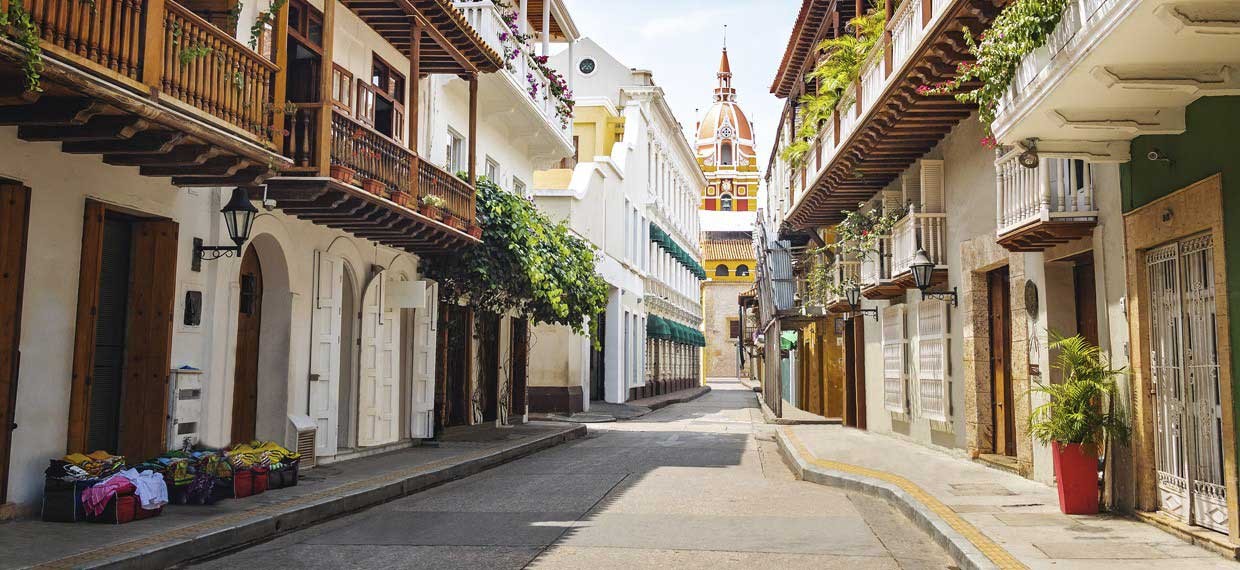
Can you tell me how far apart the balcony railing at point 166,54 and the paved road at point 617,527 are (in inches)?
150

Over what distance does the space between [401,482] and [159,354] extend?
3.13 metres

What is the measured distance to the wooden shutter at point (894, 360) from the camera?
746 inches

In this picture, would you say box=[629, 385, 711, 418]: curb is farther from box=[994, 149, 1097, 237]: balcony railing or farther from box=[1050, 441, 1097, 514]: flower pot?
box=[1050, 441, 1097, 514]: flower pot

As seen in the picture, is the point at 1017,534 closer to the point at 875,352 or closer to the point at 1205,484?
the point at 1205,484

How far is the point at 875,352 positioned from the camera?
2172 cm

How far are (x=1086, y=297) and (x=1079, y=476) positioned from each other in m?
2.76

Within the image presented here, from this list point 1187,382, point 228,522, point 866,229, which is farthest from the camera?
point 866,229

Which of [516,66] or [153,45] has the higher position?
[516,66]

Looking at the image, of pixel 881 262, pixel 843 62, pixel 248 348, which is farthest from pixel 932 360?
pixel 248 348

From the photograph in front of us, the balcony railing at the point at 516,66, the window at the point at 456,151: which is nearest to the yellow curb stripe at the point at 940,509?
the window at the point at 456,151

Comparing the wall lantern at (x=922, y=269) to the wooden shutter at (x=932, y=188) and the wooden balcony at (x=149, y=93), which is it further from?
the wooden balcony at (x=149, y=93)

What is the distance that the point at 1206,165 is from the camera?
318 inches

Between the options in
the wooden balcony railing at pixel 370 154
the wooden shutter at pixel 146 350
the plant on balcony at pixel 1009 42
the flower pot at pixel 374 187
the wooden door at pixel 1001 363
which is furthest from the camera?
the wooden door at pixel 1001 363

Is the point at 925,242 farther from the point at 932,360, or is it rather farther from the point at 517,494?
the point at 517,494
